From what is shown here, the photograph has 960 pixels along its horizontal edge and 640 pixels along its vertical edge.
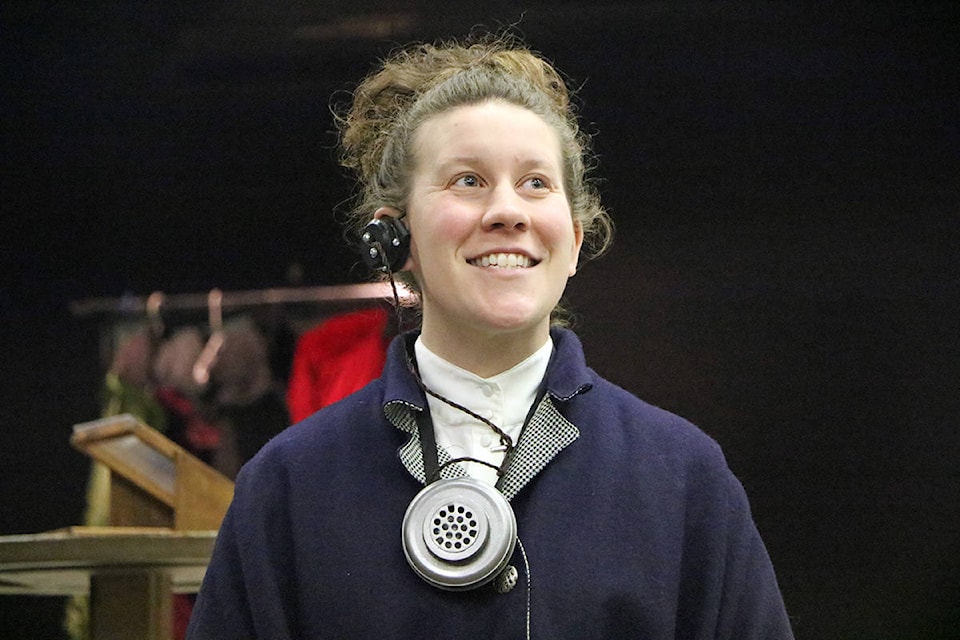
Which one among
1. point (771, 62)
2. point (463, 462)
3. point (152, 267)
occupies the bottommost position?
point (463, 462)

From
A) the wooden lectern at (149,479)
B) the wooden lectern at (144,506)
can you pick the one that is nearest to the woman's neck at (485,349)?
the wooden lectern at (144,506)

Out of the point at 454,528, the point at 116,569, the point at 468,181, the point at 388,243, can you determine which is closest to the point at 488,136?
the point at 468,181

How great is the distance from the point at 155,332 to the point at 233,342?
8.1 inches

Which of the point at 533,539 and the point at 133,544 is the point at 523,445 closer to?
the point at 533,539

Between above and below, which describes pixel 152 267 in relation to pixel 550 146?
above

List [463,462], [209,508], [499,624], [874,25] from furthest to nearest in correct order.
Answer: [874,25]
[209,508]
[463,462]
[499,624]

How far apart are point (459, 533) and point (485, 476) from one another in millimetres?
121

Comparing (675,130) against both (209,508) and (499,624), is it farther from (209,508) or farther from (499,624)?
(499,624)

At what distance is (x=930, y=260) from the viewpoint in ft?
10.1

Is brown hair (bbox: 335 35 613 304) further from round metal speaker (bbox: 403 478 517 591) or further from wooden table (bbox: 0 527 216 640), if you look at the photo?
wooden table (bbox: 0 527 216 640)

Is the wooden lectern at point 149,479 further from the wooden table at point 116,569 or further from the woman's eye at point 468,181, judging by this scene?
the woman's eye at point 468,181

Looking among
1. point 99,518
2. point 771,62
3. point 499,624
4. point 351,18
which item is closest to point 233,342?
point 99,518

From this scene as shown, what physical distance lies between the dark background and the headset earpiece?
4.27 ft

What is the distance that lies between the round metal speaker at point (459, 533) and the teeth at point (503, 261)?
0.86 ft
